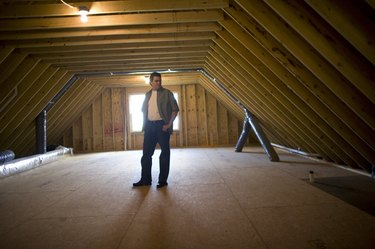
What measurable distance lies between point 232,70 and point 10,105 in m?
3.71

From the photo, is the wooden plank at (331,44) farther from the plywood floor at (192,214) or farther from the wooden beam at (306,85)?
the plywood floor at (192,214)

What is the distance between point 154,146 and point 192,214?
3.79 feet

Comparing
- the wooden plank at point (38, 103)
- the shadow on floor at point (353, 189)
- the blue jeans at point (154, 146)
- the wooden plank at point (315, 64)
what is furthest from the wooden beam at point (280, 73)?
the wooden plank at point (38, 103)

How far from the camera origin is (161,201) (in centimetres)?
219

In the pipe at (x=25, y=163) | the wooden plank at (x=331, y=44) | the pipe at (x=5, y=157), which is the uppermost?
the wooden plank at (x=331, y=44)

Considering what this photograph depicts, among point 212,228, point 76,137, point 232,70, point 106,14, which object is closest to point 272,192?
point 212,228

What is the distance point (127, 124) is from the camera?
799cm

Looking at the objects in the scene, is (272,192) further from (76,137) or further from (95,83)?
(76,137)

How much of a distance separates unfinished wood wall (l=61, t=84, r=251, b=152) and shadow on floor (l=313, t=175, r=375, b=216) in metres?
5.16

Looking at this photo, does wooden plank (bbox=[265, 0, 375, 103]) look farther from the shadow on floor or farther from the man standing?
the man standing

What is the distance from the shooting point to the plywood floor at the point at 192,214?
145cm

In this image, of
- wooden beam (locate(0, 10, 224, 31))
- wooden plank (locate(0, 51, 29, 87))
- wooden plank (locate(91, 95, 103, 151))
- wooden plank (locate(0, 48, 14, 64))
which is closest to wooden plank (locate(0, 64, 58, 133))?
wooden plank (locate(0, 51, 29, 87))

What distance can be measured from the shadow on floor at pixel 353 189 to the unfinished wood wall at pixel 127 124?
16.9ft

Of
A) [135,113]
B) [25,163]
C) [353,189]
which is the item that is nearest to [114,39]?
[25,163]
